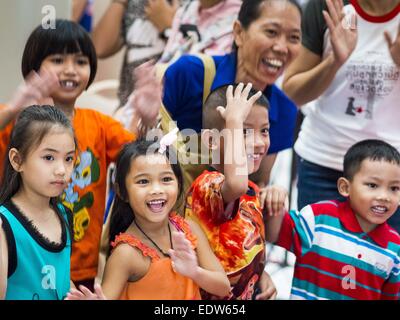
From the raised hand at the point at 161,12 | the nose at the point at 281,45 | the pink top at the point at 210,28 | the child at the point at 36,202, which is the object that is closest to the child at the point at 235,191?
the nose at the point at 281,45

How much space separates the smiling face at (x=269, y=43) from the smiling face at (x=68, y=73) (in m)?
0.26

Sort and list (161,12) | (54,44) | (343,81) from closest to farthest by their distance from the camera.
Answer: (54,44), (343,81), (161,12)

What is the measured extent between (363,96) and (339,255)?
300mm

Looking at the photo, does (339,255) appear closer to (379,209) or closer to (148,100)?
(379,209)

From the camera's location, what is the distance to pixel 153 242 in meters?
1.14

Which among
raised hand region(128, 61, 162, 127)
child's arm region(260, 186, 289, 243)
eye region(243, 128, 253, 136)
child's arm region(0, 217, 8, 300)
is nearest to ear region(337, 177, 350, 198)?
child's arm region(260, 186, 289, 243)

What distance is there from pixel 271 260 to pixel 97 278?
1.70 feet

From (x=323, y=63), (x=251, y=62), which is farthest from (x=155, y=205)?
(x=323, y=63)

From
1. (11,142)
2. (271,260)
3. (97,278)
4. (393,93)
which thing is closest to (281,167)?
(271,260)

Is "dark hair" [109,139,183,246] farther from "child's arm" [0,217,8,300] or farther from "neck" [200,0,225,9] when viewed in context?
"neck" [200,0,225,9]

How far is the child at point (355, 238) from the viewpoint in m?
1.29

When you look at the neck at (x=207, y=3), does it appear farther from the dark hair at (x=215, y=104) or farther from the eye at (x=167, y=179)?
the eye at (x=167, y=179)

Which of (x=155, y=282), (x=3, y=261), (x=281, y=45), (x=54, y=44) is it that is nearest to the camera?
(x=3, y=261)

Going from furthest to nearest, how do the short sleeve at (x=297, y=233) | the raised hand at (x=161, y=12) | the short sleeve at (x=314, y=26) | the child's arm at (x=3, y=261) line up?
the raised hand at (x=161, y=12) → the short sleeve at (x=314, y=26) → the short sleeve at (x=297, y=233) → the child's arm at (x=3, y=261)
